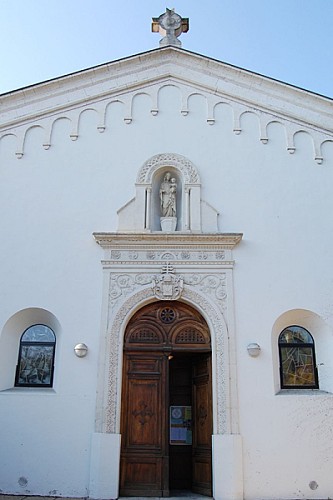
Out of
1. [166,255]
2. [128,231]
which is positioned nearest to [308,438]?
[166,255]

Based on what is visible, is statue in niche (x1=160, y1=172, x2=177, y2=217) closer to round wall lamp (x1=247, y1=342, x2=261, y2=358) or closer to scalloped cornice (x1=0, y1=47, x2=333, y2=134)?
scalloped cornice (x1=0, y1=47, x2=333, y2=134)

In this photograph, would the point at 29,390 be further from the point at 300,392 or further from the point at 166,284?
the point at 300,392

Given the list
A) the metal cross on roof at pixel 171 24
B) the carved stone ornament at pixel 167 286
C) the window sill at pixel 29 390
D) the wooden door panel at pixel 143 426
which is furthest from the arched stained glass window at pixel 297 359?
the metal cross on roof at pixel 171 24

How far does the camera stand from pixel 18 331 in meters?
9.65

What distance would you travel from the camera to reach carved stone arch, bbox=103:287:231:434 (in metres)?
8.68

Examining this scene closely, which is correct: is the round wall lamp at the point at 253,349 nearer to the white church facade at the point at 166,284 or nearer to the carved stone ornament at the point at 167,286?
the white church facade at the point at 166,284

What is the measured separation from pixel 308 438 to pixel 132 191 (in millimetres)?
5748

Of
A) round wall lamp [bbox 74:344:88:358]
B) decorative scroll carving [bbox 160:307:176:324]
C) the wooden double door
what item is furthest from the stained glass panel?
decorative scroll carving [bbox 160:307:176:324]

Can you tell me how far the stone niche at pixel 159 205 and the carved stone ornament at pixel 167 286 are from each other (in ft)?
3.33

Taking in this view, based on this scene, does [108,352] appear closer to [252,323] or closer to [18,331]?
[18,331]

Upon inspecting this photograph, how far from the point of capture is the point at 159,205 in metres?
10.3

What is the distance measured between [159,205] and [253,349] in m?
3.54

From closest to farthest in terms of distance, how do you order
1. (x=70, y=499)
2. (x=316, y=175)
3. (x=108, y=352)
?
(x=70, y=499)
(x=108, y=352)
(x=316, y=175)

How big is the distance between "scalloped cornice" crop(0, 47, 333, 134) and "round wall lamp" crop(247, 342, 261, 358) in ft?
16.2
